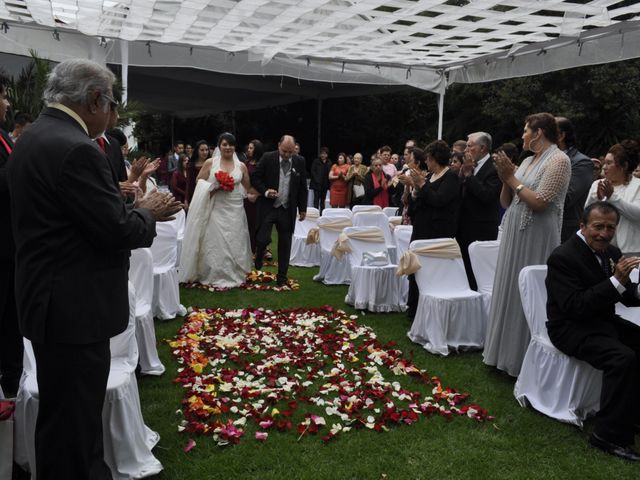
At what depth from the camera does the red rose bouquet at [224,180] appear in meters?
7.54

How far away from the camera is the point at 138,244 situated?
2232mm

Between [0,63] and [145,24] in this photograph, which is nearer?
[145,24]

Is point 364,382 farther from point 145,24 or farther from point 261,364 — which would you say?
point 145,24

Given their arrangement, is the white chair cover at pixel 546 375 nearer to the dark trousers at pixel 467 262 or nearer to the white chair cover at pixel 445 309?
the white chair cover at pixel 445 309

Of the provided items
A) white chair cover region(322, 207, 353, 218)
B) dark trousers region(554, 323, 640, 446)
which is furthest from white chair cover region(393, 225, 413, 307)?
dark trousers region(554, 323, 640, 446)

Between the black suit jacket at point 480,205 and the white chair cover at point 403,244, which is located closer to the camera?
the black suit jacket at point 480,205

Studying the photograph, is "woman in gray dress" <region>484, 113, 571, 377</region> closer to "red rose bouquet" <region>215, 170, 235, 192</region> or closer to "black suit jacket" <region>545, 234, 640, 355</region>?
"black suit jacket" <region>545, 234, 640, 355</region>

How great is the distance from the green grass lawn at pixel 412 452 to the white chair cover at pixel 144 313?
19 cm

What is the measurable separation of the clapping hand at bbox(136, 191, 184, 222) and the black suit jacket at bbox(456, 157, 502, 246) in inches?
147

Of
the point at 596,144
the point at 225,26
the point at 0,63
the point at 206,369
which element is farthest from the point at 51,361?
the point at 596,144

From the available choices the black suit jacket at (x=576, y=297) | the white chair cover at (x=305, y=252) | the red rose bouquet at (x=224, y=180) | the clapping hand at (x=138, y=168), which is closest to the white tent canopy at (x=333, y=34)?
the red rose bouquet at (x=224, y=180)

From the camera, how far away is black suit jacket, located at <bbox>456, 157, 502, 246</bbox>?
5.56 m

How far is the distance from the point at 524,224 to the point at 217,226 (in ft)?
14.6

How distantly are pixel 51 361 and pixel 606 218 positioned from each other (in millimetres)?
3308
